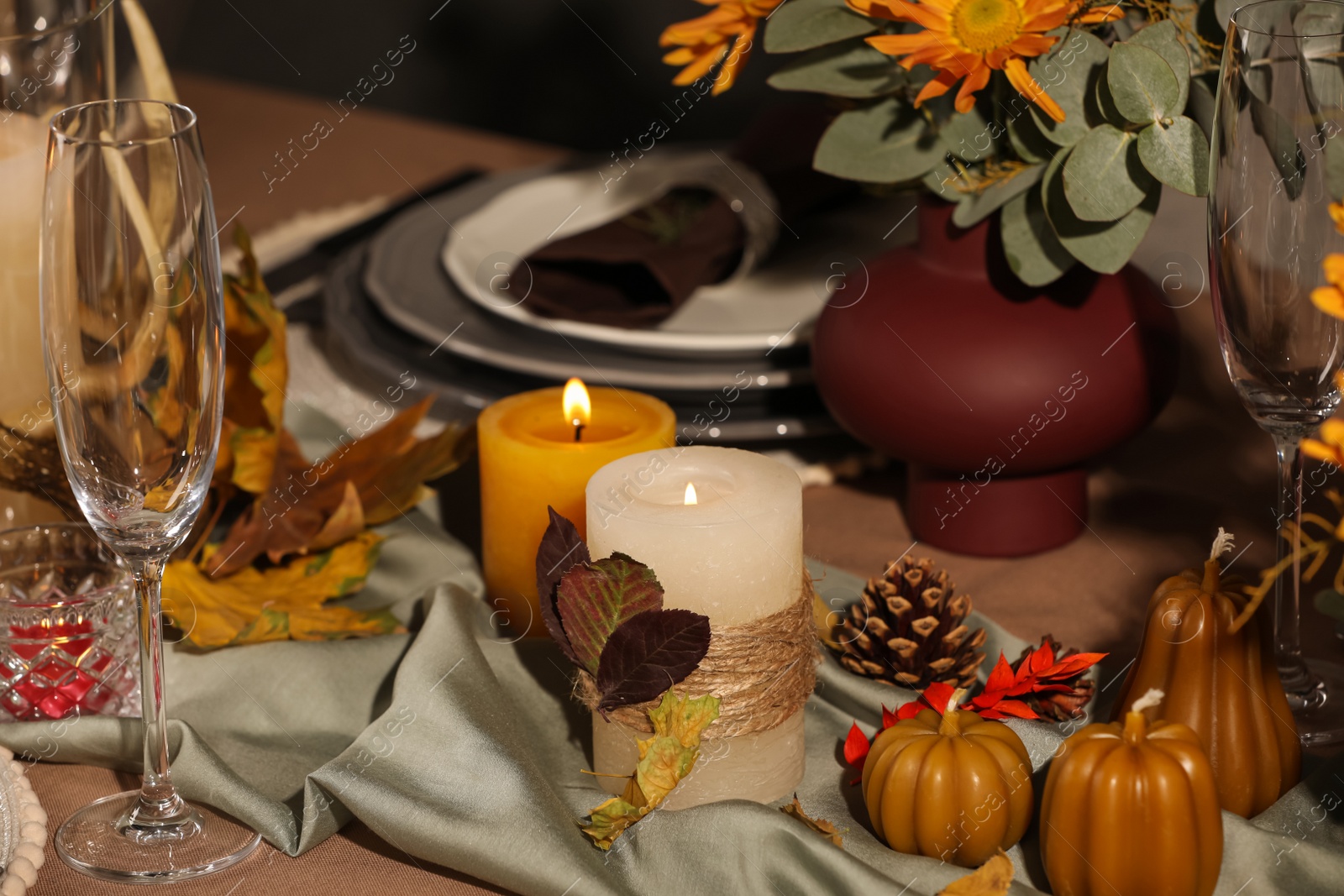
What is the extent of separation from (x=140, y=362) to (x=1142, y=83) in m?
0.45

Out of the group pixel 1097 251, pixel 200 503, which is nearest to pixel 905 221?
pixel 1097 251

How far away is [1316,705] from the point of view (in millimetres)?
604

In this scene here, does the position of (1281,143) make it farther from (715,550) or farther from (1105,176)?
(715,550)

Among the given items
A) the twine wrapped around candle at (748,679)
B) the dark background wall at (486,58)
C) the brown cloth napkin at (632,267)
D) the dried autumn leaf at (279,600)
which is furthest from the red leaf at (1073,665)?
the dark background wall at (486,58)

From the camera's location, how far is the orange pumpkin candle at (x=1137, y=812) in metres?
0.46

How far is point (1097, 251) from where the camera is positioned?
2.20 feet

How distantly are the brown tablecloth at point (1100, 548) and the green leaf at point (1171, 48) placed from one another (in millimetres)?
227

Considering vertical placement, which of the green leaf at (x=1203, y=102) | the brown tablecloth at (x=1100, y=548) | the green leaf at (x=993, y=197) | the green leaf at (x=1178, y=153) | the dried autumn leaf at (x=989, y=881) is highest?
the green leaf at (x=1203, y=102)

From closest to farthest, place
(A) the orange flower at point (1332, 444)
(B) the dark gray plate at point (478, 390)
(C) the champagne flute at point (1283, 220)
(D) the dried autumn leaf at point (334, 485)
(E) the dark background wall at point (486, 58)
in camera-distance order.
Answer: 1. (A) the orange flower at point (1332, 444)
2. (C) the champagne flute at point (1283, 220)
3. (D) the dried autumn leaf at point (334, 485)
4. (B) the dark gray plate at point (478, 390)
5. (E) the dark background wall at point (486, 58)

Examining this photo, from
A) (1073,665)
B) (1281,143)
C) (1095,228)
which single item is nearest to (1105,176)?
(1095,228)

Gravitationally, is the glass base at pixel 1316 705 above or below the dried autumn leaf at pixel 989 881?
below

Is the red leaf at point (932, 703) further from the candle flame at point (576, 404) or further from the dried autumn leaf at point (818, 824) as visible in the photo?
the candle flame at point (576, 404)

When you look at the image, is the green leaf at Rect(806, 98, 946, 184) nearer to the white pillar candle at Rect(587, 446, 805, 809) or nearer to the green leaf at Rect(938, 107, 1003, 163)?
the green leaf at Rect(938, 107, 1003, 163)

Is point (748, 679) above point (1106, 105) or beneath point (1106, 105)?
beneath
